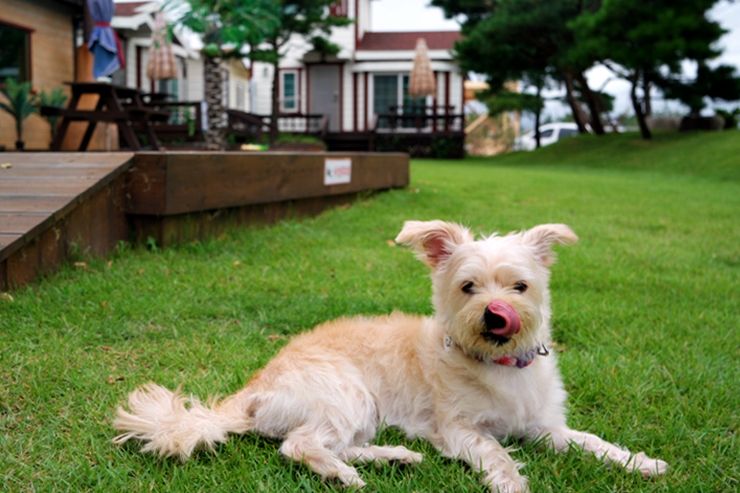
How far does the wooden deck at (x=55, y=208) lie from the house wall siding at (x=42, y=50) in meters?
8.43

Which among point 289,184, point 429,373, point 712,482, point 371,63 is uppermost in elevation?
point 371,63

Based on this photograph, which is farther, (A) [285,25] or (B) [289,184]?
(A) [285,25]

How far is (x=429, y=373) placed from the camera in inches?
108

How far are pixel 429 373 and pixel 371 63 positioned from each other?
30.3 m

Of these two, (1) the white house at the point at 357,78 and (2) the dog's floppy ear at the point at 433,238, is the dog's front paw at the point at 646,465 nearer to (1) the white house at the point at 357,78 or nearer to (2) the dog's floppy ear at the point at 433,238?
(2) the dog's floppy ear at the point at 433,238

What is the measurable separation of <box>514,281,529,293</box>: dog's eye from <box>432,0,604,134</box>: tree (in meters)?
24.1

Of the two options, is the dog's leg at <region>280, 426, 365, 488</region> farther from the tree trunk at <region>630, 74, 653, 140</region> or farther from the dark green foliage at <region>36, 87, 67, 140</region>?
the tree trunk at <region>630, 74, 653, 140</region>

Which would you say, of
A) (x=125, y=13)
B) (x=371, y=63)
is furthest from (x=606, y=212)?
(x=371, y=63)

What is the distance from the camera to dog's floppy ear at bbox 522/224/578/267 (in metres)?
2.76

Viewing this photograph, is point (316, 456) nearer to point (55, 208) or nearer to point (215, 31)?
point (55, 208)

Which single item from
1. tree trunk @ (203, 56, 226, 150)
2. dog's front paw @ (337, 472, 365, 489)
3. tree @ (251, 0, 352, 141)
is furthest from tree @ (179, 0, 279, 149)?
dog's front paw @ (337, 472, 365, 489)

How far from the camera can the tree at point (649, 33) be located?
21.6 m

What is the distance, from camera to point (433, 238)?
278cm

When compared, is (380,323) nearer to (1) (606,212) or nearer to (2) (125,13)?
(1) (606,212)
